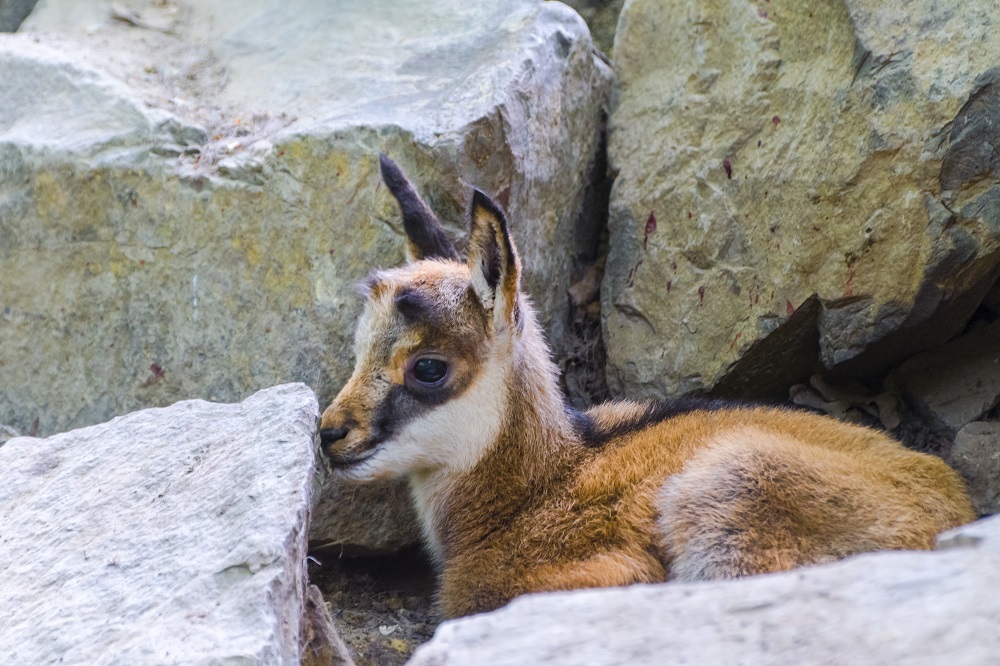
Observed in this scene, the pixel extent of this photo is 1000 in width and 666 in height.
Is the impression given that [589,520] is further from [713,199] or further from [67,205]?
[67,205]

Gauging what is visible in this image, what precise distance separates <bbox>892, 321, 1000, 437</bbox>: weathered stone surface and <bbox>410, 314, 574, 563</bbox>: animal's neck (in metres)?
2.28

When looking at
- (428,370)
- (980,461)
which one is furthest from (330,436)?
(980,461)

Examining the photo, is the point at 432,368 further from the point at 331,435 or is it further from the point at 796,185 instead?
the point at 796,185

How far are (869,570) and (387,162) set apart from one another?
338cm

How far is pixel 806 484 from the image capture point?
4457mm

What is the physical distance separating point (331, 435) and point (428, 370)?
0.58m

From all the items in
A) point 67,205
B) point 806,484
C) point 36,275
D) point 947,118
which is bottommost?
point 36,275

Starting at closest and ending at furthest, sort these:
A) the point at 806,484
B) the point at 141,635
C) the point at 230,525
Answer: the point at 141,635 → the point at 230,525 → the point at 806,484

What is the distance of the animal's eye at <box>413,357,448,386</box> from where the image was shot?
5.12 metres

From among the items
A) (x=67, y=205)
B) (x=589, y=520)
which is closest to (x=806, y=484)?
(x=589, y=520)

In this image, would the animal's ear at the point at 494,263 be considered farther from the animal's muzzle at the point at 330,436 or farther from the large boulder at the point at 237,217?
the large boulder at the point at 237,217

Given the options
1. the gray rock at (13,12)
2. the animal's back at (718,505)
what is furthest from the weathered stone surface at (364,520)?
the gray rock at (13,12)

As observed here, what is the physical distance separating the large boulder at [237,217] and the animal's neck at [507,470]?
832 mm

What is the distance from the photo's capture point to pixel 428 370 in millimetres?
5121
